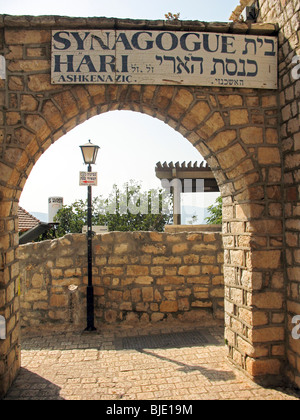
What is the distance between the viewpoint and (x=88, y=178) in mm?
5633

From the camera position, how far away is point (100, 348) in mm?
4551

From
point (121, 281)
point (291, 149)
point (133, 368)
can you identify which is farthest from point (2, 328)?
point (291, 149)

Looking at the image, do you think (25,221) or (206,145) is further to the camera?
(25,221)

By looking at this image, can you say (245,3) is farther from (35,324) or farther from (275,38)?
(35,324)

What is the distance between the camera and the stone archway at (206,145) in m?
3.36

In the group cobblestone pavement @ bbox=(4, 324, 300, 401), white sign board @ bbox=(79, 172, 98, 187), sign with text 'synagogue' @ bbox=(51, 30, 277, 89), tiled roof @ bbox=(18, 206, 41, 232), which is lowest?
cobblestone pavement @ bbox=(4, 324, 300, 401)

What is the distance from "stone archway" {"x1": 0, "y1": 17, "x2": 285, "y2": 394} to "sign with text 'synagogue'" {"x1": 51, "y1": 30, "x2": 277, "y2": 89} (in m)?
0.09

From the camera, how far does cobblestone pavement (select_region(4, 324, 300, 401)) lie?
10.6 feet

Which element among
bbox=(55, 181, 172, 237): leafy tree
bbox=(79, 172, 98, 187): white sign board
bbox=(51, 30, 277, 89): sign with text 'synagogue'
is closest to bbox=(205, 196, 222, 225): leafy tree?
bbox=(55, 181, 172, 237): leafy tree

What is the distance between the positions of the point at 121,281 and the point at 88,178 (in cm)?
185

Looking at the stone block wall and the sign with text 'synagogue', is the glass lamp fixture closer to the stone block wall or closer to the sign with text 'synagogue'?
the sign with text 'synagogue'

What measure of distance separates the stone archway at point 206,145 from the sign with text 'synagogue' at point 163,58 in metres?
0.09

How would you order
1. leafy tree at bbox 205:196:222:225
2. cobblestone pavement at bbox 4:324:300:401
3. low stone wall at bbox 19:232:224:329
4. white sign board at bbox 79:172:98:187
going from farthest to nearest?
1. leafy tree at bbox 205:196:222:225
2. white sign board at bbox 79:172:98:187
3. low stone wall at bbox 19:232:224:329
4. cobblestone pavement at bbox 4:324:300:401

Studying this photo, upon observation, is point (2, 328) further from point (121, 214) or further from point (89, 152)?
point (121, 214)
